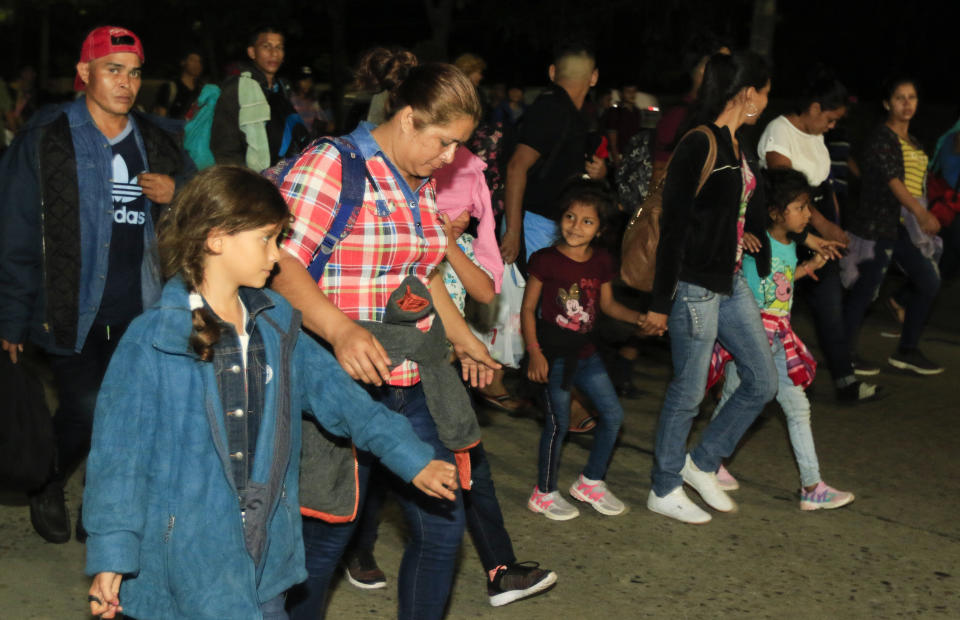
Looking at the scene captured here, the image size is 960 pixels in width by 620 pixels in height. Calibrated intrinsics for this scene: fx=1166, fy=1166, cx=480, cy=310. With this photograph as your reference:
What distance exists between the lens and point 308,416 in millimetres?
3412

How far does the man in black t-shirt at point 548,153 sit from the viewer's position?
6.54 meters

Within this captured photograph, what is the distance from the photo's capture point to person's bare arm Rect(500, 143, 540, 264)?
647 cm

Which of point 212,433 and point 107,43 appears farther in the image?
point 107,43

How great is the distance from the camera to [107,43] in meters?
4.98

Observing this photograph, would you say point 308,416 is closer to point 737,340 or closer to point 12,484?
point 12,484

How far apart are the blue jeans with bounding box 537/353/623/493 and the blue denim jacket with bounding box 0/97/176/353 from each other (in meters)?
1.94

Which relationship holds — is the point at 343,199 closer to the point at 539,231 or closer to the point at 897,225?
the point at 539,231

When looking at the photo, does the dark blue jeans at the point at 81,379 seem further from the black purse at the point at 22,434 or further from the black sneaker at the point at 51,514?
the black purse at the point at 22,434

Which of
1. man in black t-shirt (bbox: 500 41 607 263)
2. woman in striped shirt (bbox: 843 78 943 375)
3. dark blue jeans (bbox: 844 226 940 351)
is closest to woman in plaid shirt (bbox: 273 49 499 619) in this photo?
man in black t-shirt (bbox: 500 41 607 263)

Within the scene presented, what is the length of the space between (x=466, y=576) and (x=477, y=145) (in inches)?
106

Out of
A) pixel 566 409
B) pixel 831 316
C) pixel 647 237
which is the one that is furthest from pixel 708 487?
pixel 831 316

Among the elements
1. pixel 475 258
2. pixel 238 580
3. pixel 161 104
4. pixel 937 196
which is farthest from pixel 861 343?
pixel 161 104

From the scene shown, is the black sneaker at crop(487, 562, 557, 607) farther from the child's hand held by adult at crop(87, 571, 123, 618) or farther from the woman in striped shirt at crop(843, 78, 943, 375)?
the woman in striped shirt at crop(843, 78, 943, 375)

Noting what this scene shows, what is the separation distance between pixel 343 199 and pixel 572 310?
7.94ft
